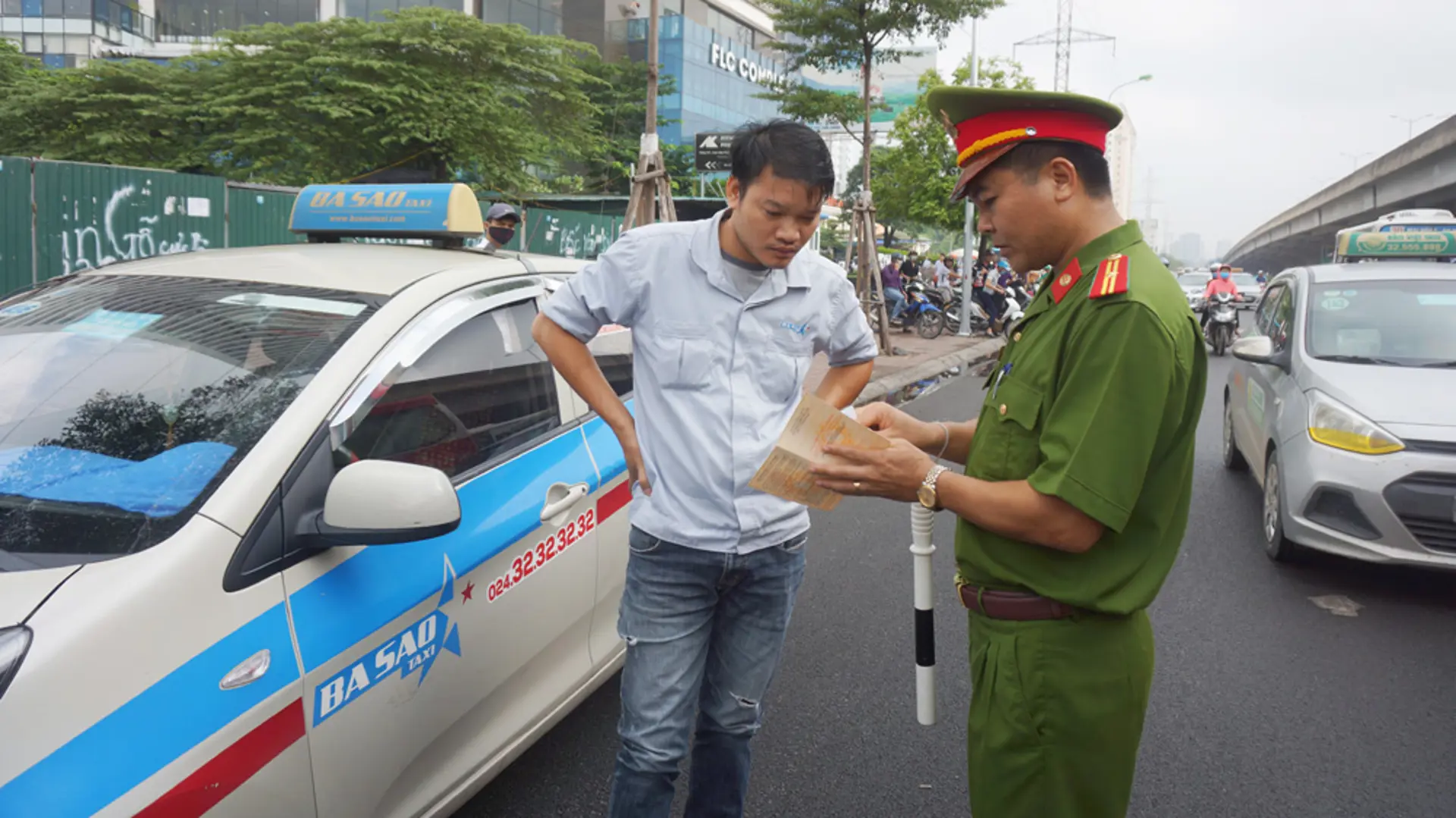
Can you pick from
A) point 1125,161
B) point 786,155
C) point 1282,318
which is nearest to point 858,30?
point 1282,318

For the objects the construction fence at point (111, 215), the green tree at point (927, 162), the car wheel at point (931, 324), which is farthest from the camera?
the green tree at point (927, 162)

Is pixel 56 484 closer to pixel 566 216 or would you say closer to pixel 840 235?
pixel 566 216

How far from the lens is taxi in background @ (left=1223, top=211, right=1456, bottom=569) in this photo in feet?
14.5

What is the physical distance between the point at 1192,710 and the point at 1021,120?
2650 mm

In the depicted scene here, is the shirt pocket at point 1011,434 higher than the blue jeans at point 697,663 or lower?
higher

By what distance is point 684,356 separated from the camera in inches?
83.3

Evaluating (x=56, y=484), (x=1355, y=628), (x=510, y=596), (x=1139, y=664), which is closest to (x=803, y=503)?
(x=1139, y=664)

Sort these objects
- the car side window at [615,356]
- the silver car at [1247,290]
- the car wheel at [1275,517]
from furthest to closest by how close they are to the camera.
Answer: the silver car at [1247,290]
the car wheel at [1275,517]
the car side window at [615,356]

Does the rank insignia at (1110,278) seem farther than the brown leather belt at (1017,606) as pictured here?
No

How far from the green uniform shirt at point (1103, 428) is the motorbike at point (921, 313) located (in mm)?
18027

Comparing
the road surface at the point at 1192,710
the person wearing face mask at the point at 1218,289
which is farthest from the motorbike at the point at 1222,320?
the road surface at the point at 1192,710

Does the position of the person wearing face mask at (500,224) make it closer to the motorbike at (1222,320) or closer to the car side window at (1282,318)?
the car side window at (1282,318)

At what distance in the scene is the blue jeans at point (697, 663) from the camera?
209 centimetres

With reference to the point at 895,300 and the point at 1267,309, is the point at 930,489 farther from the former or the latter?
the point at 895,300
